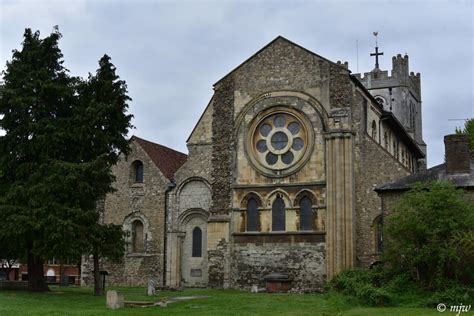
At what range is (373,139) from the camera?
3834 centimetres

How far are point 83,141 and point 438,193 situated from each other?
52.3ft

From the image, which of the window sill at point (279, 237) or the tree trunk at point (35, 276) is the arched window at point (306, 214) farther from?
the tree trunk at point (35, 276)

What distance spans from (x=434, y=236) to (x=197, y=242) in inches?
720

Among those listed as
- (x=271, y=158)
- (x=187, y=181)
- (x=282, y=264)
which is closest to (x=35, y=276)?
(x=187, y=181)

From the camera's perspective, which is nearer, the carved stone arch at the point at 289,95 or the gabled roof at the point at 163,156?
the carved stone arch at the point at 289,95

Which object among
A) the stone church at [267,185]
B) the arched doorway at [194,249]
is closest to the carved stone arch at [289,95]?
the stone church at [267,185]

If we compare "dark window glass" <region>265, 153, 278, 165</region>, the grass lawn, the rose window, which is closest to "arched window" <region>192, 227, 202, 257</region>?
the rose window

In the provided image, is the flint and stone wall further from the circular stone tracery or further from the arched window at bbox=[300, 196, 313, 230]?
the arched window at bbox=[300, 196, 313, 230]

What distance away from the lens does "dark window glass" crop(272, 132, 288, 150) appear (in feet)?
129

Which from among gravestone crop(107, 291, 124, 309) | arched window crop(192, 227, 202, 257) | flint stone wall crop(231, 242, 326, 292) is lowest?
gravestone crop(107, 291, 124, 309)

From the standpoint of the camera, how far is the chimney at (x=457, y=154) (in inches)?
1236

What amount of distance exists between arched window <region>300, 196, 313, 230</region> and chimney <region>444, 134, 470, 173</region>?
866cm

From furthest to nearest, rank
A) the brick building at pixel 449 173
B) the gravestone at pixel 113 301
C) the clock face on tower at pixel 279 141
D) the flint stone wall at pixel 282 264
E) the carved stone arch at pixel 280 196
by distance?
the clock face on tower at pixel 279 141, the carved stone arch at pixel 280 196, the flint stone wall at pixel 282 264, the brick building at pixel 449 173, the gravestone at pixel 113 301

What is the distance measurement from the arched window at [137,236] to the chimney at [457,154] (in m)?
20.4
